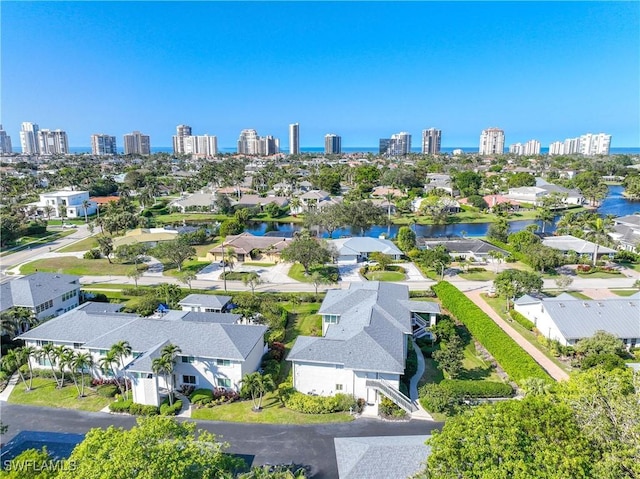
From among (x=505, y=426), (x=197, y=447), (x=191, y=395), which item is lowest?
(x=191, y=395)

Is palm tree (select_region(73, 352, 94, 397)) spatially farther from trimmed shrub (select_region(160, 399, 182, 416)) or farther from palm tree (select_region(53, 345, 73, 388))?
trimmed shrub (select_region(160, 399, 182, 416))

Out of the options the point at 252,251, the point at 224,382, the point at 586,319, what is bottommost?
the point at 224,382

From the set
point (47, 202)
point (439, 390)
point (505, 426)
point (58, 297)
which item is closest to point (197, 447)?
point (505, 426)

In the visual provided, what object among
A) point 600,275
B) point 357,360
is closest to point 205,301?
point 357,360

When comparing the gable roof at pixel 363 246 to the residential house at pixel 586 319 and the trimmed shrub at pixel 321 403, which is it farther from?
the trimmed shrub at pixel 321 403

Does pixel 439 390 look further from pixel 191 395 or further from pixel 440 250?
pixel 440 250

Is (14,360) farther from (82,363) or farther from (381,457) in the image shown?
(381,457)

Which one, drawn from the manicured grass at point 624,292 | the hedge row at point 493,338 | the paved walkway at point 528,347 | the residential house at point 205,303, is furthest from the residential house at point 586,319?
the residential house at point 205,303
